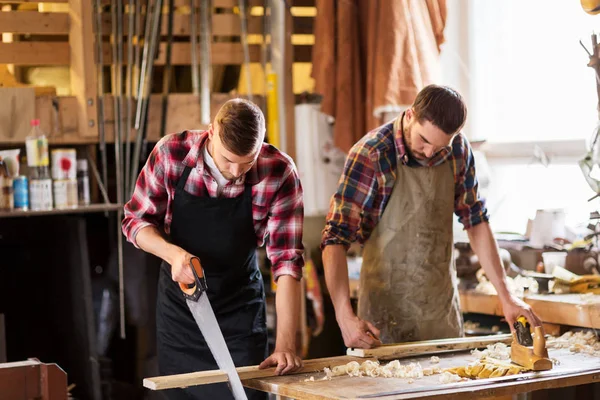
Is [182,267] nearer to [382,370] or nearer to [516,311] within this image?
[382,370]

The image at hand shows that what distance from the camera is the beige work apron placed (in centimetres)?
335

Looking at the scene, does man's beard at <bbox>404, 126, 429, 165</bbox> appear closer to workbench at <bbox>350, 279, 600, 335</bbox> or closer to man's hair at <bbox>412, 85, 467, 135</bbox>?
man's hair at <bbox>412, 85, 467, 135</bbox>

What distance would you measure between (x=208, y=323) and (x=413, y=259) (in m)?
0.90

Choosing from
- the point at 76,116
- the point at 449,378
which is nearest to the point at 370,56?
the point at 76,116

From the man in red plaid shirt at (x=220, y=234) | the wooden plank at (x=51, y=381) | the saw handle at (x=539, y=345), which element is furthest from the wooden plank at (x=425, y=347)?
the wooden plank at (x=51, y=381)

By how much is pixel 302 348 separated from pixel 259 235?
198 centimetres

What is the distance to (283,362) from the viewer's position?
9.06ft

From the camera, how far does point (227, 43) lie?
467 centimetres

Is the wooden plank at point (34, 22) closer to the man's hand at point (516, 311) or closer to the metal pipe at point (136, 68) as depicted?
the metal pipe at point (136, 68)

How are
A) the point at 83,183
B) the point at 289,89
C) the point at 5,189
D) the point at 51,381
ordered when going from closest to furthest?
the point at 51,381
the point at 5,189
the point at 83,183
the point at 289,89

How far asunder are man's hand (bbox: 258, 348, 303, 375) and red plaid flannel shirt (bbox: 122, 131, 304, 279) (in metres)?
0.27

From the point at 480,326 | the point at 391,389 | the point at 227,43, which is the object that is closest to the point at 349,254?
the point at 480,326

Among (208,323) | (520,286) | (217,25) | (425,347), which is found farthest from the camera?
(217,25)

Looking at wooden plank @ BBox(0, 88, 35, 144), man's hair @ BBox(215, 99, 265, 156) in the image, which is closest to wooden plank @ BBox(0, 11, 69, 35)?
wooden plank @ BBox(0, 88, 35, 144)
